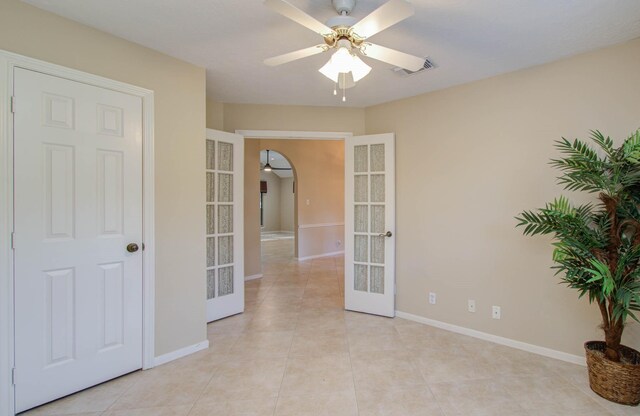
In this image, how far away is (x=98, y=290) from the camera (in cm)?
→ 223

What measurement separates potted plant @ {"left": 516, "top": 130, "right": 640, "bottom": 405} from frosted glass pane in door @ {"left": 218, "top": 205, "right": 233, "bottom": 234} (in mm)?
3015

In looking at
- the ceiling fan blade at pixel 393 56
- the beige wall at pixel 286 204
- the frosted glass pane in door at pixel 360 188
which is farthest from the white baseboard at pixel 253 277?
the beige wall at pixel 286 204

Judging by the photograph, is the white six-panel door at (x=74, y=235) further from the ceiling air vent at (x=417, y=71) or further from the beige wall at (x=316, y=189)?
the beige wall at (x=316, y=189)

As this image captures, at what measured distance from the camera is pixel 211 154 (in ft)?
11.3

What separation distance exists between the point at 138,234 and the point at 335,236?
5.79 metres

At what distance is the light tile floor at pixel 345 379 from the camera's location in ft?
6.60

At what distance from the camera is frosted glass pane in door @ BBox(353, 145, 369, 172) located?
377cm

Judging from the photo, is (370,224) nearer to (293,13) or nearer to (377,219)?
Answer: (377,219)

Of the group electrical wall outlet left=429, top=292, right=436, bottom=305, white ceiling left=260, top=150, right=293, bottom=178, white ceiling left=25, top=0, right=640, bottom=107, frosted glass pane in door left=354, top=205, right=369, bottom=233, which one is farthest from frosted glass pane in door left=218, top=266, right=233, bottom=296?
white ceiling left=260, top=150, right=293, bottom=178

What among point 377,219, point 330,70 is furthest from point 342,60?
point 377,219

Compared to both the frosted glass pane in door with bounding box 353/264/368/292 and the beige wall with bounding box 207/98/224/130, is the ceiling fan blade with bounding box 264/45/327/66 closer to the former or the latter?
the beige wall with bounding box 207/98/224/130

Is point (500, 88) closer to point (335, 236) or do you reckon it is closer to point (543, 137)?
point (543, 137)

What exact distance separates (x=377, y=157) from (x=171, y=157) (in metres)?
2.20

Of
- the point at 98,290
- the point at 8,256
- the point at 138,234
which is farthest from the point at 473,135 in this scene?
the point at 8,256
